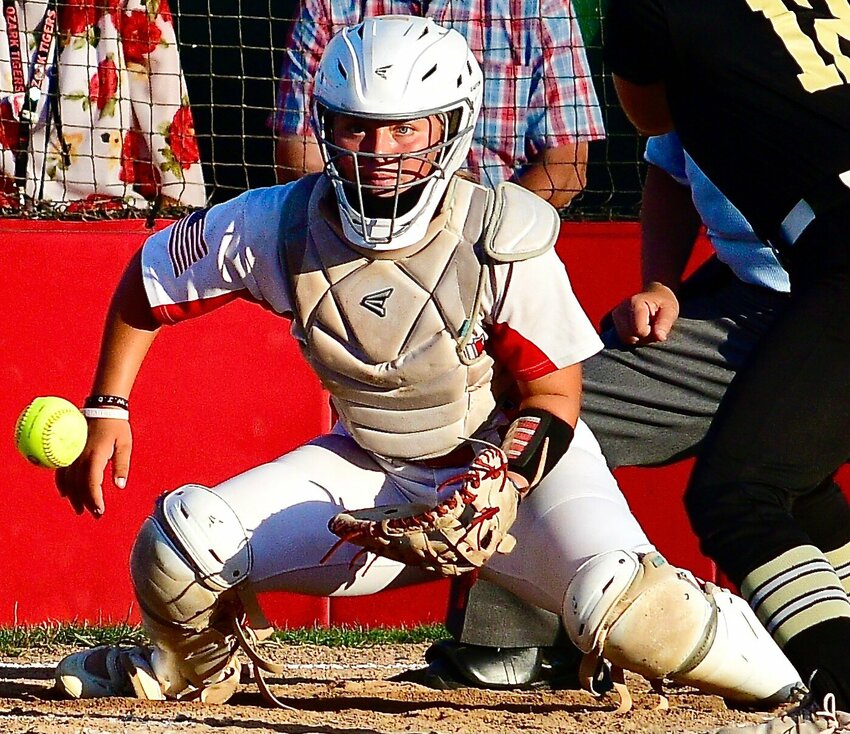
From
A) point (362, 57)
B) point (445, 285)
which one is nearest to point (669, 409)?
point (445, 285)

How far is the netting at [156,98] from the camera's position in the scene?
5898mm

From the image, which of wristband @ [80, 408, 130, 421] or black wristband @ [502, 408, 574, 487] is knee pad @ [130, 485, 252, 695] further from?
black wristband @ [502, 408, 574, 487]

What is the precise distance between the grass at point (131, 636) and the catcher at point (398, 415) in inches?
43.6

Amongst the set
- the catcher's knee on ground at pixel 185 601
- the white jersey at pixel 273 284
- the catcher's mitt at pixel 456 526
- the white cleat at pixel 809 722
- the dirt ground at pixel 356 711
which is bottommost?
the dirt ground at pixel 356 711

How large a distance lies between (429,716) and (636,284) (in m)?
2.15

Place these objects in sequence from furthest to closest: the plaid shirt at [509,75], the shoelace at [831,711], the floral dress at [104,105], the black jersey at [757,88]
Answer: the floral dress at [104,105] < the plaid shirt at [509,75] < the black jersey at [757,88] < the shoelace at [831,711]

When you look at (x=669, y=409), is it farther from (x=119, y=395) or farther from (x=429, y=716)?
(x=119, y=395)

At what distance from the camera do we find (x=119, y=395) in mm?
3922

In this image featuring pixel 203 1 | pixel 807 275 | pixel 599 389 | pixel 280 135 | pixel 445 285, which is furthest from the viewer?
pixel 203 1

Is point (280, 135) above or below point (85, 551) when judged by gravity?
above

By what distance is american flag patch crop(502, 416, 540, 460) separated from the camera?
355 cm

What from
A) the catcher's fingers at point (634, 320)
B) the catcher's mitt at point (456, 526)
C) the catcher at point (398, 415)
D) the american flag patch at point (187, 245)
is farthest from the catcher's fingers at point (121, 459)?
the catcher's fingers at point (634, 320)

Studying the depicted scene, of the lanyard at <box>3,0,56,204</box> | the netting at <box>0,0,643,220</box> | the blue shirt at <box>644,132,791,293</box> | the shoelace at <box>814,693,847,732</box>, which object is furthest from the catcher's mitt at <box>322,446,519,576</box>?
the lanyard at <box>3,0,56,204</box>

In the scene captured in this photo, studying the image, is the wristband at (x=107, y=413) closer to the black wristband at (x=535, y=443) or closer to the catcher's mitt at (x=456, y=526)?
the catcher's mitt at (x=456, y=526)
